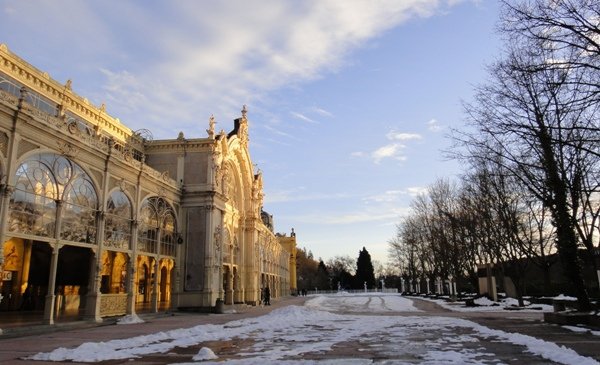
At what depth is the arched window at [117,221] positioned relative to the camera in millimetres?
23688

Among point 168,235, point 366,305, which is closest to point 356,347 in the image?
point 168,235

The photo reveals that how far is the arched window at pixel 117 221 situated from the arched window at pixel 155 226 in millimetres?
1469

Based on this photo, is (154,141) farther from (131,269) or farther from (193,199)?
(131,269)

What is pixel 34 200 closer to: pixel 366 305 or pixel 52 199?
pixel 52 199

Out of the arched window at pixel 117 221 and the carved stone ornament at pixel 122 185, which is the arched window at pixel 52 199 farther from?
the carved stone ornament at pixel 122 185

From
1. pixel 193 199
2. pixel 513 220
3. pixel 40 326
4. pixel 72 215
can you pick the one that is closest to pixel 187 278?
pixel 193 199

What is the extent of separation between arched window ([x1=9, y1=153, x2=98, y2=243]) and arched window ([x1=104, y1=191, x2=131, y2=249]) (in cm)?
123

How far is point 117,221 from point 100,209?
2.02 meters

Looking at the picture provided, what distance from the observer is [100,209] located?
22625mm

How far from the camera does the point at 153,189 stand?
29.0 meters

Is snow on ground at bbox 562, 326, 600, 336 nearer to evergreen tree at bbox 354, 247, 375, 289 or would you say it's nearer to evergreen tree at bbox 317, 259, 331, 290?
evergreen tree at bbox 354, 247, 375, 289

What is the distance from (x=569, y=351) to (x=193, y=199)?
90.2 feet

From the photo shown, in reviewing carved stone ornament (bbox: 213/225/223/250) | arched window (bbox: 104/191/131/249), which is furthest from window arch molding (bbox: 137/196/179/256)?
carved stone ornament (bbox: 213/225/223/250)

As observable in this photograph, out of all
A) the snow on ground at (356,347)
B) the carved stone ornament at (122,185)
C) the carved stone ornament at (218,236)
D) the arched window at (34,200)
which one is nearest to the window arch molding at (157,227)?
the carved stone ornament at (122,185)
